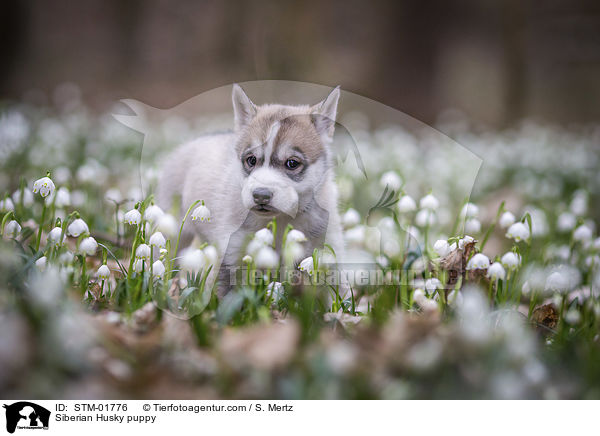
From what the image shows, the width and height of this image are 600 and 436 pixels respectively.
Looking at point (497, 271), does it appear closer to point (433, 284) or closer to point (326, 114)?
point (433, 284)

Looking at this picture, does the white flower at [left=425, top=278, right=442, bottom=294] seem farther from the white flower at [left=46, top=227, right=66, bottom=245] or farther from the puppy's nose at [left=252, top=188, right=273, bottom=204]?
the white flower at [left=46, top=227, right=66, bottom=245]

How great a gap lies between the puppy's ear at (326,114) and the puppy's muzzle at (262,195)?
1.28 ft

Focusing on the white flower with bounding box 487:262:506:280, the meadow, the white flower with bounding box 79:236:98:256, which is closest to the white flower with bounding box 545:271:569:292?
the meadow

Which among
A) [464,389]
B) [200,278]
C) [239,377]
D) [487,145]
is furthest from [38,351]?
[487,145]

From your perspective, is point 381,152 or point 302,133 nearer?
point 302,133

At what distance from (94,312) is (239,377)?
2.41ft

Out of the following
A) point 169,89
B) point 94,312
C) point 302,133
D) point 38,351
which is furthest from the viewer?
point 169,89

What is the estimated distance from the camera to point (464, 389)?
1385 millimetres

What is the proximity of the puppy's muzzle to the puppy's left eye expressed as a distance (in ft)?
0.56

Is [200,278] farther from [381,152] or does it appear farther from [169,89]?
[169,89]

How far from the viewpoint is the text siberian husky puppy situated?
194cm

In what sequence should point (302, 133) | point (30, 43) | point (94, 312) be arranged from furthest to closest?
1. point (30, 43)
2. point (302, 133)
3. point (94, 312)
